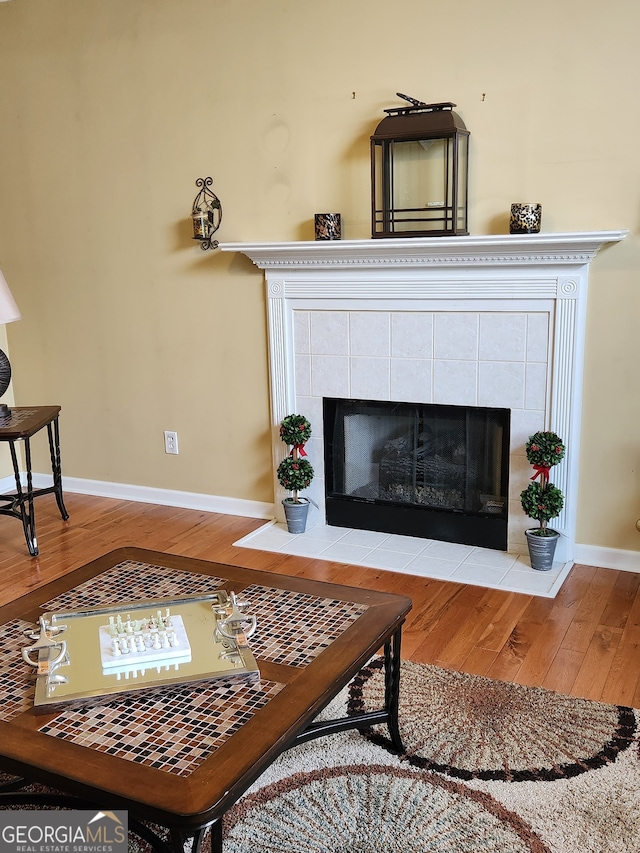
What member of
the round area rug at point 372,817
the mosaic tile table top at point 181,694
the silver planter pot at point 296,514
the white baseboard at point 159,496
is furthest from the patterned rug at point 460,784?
the white baseboard at point 159,496

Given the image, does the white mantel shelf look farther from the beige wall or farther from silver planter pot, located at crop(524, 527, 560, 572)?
silver planter pot, located at crop(524, 527, 560, 572)

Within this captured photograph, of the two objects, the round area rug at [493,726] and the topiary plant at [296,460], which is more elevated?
the topiary plant at [296,460]

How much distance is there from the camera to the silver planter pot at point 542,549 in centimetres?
330

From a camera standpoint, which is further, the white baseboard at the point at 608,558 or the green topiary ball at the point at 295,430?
the green topiary ball at the point at 295,430

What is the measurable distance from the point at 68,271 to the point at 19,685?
3070mm

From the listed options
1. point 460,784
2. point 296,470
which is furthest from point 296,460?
point 460,784

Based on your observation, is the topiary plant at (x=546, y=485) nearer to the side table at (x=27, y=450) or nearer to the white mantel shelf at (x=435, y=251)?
the white mantel shelf at (x=435, y=251)

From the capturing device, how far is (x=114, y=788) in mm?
1408

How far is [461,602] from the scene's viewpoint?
3.11 m

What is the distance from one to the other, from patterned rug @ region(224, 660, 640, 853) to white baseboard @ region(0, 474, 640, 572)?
109cm

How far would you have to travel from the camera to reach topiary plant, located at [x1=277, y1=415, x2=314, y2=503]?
12.4 ft

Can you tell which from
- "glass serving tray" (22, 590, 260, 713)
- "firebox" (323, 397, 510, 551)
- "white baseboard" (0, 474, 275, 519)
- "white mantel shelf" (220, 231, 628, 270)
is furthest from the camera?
"white baseboard" (0, 474, 275, 519)

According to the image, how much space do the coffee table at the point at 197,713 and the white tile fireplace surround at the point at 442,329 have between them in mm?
1497

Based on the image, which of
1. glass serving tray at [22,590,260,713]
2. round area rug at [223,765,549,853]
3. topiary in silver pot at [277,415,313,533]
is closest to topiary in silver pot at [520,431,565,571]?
topiary in silver pot at [277,415,313,533]
